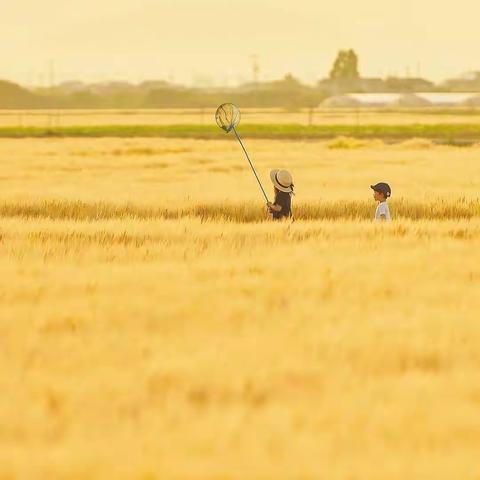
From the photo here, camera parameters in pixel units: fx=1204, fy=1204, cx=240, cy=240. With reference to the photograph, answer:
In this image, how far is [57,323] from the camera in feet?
23.1

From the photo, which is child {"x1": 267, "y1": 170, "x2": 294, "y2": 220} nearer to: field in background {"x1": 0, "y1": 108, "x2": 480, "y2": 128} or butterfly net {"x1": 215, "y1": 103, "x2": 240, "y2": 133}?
butterfly net {"x1": 215, "y1": 103, "x2": 240, "y2": 133}

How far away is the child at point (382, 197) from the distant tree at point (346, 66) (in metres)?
167

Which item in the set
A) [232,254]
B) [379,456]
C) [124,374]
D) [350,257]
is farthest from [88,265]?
[379,456]

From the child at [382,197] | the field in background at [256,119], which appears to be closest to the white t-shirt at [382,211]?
the child at [382,197]

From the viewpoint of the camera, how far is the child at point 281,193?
42.4 ft

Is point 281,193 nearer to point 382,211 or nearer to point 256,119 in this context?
point 382,211

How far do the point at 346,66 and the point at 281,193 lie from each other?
557ft

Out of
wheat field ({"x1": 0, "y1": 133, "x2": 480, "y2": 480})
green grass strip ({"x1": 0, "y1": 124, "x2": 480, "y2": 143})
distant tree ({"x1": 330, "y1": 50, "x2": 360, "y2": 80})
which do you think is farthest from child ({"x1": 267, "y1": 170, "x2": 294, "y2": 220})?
distant tree ({"x1": 330, "y1": 50, "x2": 360, "y2": 80})

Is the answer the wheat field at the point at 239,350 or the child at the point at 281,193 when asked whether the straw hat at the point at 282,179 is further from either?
the wheat field at the point at 239,350

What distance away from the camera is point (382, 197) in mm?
12734

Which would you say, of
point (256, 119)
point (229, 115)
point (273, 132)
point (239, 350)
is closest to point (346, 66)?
point (256, 119)

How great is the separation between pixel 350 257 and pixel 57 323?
3.67 m

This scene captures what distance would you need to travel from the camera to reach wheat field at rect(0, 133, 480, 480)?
15.0 ft

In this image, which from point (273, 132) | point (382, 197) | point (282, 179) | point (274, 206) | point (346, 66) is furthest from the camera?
point (346, 66)
